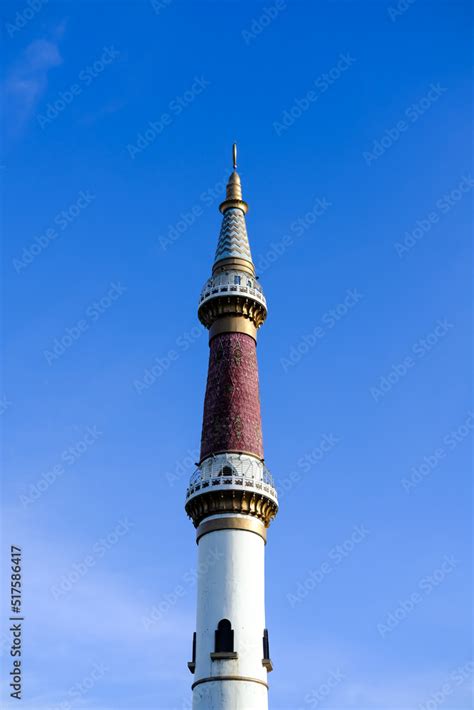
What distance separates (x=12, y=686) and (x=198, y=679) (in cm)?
950

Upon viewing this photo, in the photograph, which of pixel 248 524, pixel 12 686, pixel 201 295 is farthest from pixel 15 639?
pixel 201 295

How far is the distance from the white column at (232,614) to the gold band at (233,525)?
19cm

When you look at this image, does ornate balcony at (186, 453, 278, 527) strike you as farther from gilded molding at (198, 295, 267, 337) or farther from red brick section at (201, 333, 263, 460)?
gilded molding at (198, 295, 267, 337)

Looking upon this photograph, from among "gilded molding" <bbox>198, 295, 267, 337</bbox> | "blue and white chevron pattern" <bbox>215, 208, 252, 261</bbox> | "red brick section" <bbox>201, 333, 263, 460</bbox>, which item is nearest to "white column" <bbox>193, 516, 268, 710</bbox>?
"red brick section" <bbox>201, 333, 263, 460</bbox>

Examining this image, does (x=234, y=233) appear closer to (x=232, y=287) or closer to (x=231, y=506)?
(x=232, y=287)

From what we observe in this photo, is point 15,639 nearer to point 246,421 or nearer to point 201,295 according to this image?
point 246,421

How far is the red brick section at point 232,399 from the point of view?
51781mm

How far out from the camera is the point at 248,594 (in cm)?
4753

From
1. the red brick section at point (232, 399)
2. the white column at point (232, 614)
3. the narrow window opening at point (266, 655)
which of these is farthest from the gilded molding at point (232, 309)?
the narrow window opening at point (266, 655)

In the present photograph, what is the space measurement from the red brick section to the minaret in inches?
2.3

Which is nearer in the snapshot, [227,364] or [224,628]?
[224,628]

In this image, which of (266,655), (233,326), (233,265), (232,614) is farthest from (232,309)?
(266,655)

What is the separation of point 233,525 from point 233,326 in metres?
12.4

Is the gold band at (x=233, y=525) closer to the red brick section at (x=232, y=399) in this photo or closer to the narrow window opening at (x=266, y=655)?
the red brick section at (x=232, y=399)
